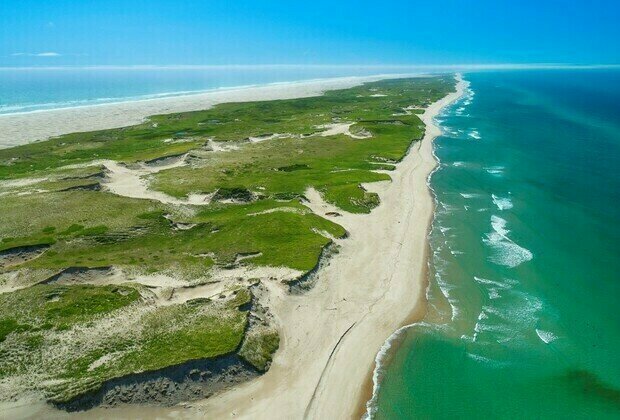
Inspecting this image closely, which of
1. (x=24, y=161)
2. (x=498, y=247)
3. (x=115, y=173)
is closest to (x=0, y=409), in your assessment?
(x=498, y=247)

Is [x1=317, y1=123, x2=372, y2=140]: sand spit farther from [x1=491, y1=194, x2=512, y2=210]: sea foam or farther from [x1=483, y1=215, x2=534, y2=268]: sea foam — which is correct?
[x1=483, y1=215, x2=534, y2=268]: sea foam

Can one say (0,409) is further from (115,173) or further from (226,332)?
(115,173)

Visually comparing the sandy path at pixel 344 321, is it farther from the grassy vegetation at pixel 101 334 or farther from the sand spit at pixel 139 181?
the sand spit at pixel 139 181

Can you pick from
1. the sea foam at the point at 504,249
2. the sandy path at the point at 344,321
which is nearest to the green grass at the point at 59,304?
the sandy path at the point at 344,321

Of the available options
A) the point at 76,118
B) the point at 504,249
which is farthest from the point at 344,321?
the point at 76,118

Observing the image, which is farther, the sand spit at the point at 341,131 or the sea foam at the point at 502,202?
the sand spit at the point at 341,131

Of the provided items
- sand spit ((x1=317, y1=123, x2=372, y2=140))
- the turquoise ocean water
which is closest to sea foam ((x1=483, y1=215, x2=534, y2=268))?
the turquoise ocean water
